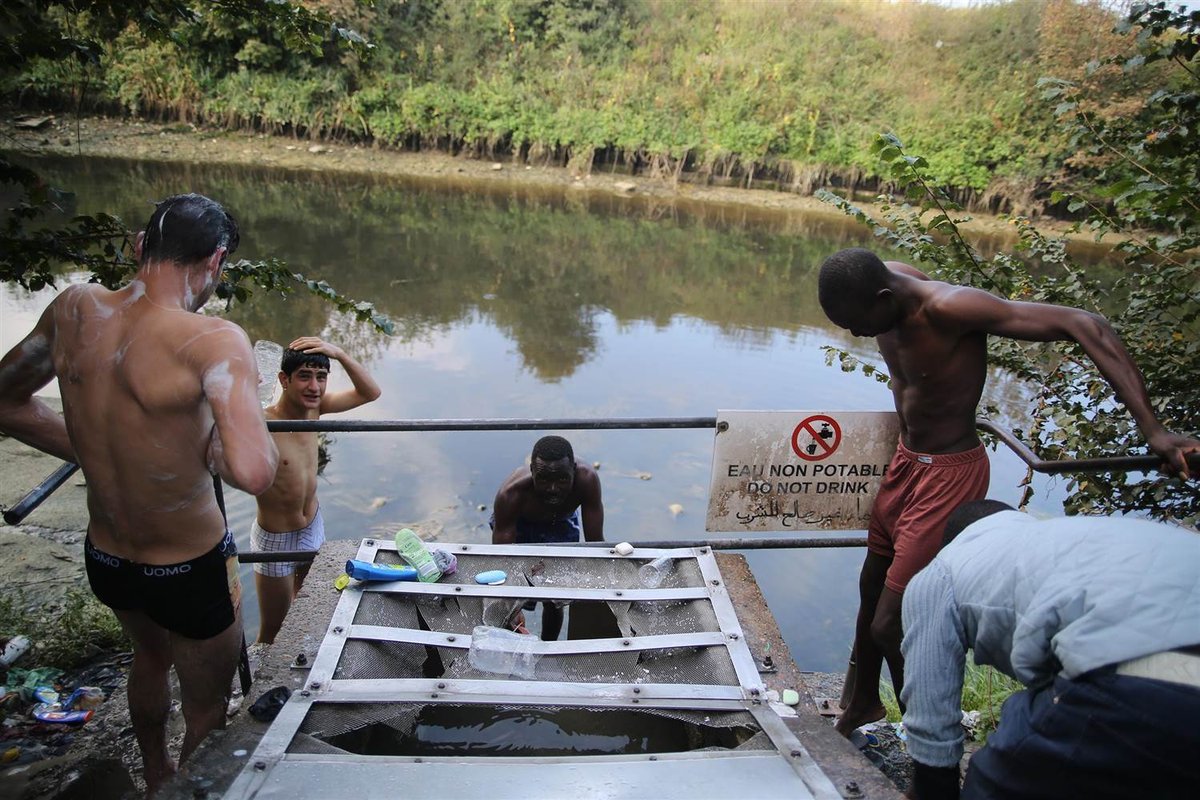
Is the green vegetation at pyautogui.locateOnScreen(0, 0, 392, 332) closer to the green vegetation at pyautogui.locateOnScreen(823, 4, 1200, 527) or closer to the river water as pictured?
the river water

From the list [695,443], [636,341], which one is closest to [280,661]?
[695,443]

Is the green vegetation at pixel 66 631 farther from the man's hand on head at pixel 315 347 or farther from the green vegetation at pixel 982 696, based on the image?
the green vegetation at pixel 982 696

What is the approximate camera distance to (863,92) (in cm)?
2722

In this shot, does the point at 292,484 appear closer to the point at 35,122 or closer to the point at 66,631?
the point at 66,631

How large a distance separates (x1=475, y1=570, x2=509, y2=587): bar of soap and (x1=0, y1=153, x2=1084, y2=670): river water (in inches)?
84.8

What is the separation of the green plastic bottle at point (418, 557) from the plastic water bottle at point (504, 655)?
12.8 inches

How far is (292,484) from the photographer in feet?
13.2

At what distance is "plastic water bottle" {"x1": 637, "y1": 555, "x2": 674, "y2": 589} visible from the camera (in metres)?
2.80

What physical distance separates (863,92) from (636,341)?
64.4 feet

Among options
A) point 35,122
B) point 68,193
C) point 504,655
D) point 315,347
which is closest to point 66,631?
point 315,347

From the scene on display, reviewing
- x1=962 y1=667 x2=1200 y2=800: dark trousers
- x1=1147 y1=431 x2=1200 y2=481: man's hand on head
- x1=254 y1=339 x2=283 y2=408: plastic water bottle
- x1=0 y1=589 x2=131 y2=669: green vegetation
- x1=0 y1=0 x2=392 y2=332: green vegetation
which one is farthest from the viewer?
x1=254 y1=339 x2=283 y2=408: plastic water bottle

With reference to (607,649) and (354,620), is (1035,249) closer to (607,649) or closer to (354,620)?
(607,649)

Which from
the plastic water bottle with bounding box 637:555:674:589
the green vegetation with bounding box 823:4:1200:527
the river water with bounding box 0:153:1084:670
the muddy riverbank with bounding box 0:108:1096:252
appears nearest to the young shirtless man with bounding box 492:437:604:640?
the plastic water bottle with bounding box 637:555:674:589

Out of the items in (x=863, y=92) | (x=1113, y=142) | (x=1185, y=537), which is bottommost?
(x=1185, y=537)
